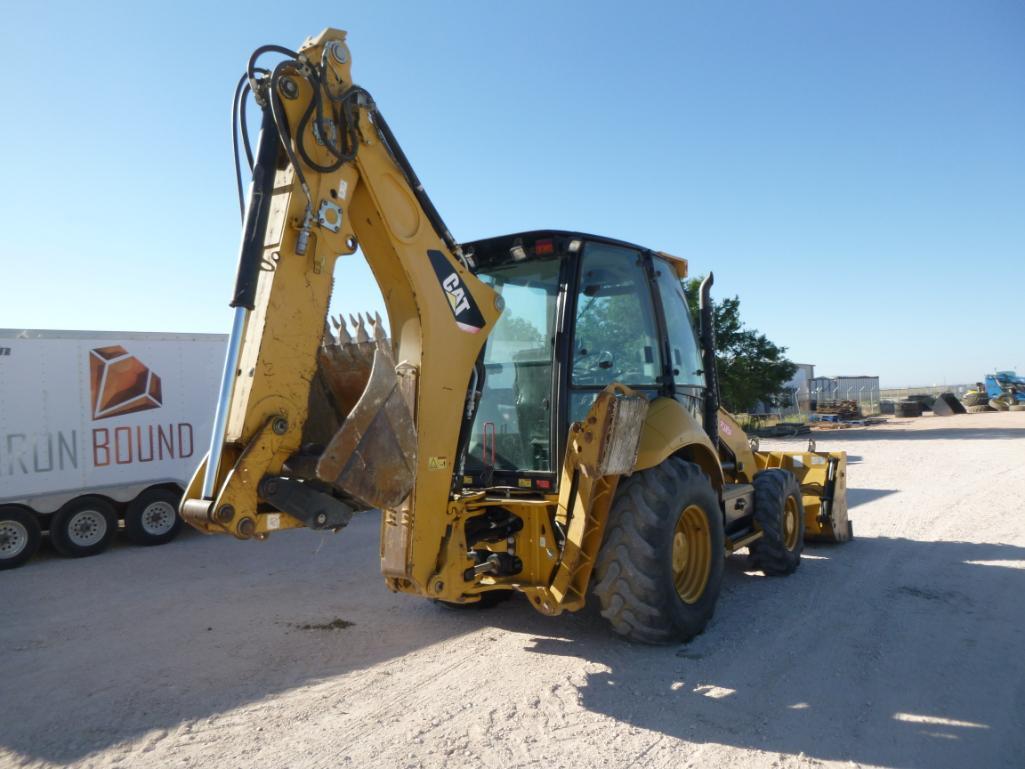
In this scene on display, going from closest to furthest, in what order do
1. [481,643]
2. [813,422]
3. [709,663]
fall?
[709,663] < [481,643] < [813,422]

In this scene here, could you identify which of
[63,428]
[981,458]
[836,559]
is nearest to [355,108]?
[836,559]

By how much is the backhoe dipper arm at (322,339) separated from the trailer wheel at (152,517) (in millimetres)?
6912

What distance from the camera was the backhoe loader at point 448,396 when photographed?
3.50m

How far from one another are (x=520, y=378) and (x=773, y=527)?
10.1 feet

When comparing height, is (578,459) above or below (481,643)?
above

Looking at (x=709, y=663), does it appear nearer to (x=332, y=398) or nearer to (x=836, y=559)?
(x=332, y=398)

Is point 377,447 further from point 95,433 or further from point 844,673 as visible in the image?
point 95,433

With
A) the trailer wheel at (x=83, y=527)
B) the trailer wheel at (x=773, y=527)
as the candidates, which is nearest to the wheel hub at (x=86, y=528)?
the trailer wheel at (x=83, y=527)

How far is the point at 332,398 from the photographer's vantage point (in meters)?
4.27

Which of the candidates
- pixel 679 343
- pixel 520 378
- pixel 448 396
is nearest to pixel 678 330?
pixel 679 343

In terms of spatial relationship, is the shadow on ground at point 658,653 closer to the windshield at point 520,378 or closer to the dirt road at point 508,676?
the dirt road at point 508,676

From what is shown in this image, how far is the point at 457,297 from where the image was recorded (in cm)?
429

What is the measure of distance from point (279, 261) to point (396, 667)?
259 cm

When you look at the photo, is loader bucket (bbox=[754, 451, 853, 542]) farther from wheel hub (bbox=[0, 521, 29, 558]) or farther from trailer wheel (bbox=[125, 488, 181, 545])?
wheel hub (bbox=[0, 521, 29, 558])
